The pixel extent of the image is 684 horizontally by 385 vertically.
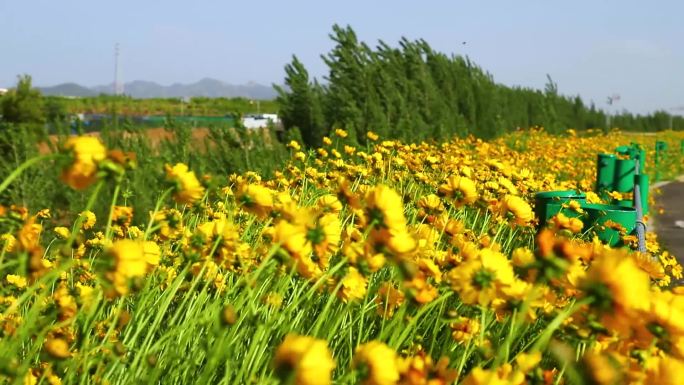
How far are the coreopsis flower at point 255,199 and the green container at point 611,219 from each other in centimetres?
229

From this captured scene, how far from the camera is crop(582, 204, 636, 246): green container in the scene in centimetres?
367

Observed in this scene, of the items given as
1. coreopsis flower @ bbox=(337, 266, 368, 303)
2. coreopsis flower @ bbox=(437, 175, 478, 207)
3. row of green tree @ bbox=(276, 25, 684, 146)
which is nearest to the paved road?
row of green tree @ bbox=(276, 25, 684, 146)

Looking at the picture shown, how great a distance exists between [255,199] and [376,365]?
0.73 meters

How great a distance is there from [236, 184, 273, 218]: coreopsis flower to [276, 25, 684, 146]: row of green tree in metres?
6.19

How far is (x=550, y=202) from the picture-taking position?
3.92 metres

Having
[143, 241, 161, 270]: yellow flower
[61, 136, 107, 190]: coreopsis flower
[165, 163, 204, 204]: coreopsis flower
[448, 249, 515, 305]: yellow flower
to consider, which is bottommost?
[143, 241, 161, 270]: yellow flower

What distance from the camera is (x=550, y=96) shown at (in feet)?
68.6

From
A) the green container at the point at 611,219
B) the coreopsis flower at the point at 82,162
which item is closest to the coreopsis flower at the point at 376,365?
the coreopsis flower at the point at 82,162

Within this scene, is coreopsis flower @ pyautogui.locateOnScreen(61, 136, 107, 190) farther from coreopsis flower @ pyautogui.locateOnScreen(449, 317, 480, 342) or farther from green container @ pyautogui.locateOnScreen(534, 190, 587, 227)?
green container @ pyautogui.locateOnScreen(534, 190, 587, 227)

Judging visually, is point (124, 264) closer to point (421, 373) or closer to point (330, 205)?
point (421, 373)

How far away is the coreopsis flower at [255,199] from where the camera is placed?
1.71 m

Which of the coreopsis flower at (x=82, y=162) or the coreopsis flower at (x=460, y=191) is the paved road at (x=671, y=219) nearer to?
the coreopsis flower at (x=460, y=191)

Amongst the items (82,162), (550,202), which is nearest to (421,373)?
(82,162)

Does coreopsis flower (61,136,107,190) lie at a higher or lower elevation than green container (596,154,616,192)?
higher
